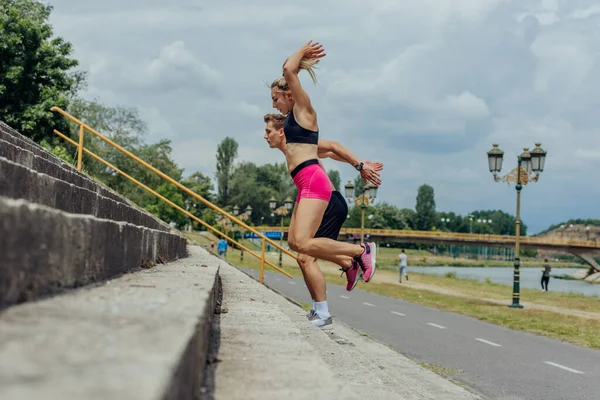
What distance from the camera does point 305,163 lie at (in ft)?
16.6

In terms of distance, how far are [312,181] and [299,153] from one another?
253 millimetres

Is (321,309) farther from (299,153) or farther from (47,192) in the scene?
(47,192)

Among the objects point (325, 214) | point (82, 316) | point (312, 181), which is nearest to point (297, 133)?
point (312, 181)

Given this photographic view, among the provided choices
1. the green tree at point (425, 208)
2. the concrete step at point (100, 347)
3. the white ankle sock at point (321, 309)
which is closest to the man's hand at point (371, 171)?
the white ankle sock at point (321, 309)

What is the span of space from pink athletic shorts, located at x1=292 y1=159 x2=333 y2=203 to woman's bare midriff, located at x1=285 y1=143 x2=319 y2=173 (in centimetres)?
4

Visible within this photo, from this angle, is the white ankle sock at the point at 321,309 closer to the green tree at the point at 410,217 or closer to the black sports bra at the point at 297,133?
the black sports bra at the point at 297,133

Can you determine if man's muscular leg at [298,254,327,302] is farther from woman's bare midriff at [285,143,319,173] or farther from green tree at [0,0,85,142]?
green tree at [0,0,85,142]

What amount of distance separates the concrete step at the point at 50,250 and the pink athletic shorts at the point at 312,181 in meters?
2.09

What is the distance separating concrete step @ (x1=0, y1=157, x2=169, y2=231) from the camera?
2947mm

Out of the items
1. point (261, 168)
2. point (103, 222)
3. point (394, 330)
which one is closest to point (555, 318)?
point (394, 330)

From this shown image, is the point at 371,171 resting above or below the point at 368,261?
above

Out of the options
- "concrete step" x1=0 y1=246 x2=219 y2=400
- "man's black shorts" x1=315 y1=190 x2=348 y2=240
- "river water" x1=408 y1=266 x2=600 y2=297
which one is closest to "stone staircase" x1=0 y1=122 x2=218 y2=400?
"concrete step" x1=0 y1=246 x2=219 y2=400

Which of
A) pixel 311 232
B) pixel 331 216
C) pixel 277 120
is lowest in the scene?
pixel 311 232

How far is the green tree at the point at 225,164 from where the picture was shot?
128500 millimetres
